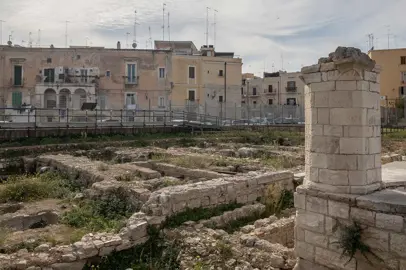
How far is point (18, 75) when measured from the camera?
36688mm

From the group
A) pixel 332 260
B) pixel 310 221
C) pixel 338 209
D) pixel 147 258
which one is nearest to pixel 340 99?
pixel 338 209

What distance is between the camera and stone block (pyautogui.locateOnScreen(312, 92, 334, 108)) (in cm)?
606

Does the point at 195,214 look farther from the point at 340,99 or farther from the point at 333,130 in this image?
the point at 340,99

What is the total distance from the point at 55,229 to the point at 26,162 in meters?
9.59

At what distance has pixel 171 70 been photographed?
131 feet

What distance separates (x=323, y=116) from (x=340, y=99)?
39 centimetres

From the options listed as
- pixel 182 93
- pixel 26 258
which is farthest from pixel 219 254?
pixel 182 93

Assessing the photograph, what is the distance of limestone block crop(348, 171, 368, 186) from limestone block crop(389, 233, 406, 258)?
0.92 m

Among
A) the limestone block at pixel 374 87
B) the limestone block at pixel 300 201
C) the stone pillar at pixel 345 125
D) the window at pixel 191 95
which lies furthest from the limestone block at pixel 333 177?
the window at pixel 191 95

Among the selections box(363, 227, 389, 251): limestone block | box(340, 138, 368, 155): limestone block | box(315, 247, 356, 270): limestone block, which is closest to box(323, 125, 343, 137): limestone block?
box(340, 138, 368, 155): limestone block

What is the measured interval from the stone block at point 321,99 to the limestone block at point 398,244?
7.32 ft

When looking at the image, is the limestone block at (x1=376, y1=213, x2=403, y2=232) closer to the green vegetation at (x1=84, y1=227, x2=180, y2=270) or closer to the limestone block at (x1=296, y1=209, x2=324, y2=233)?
the limestone block at (x1=296, y1=209, x2=324, y2=233)

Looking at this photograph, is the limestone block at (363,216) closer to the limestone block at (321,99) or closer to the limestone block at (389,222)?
the limestone block at (389,222)

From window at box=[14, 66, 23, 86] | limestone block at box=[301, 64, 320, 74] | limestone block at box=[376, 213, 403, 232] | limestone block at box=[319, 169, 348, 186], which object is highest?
window at box=[14, 66, 23, 86]
